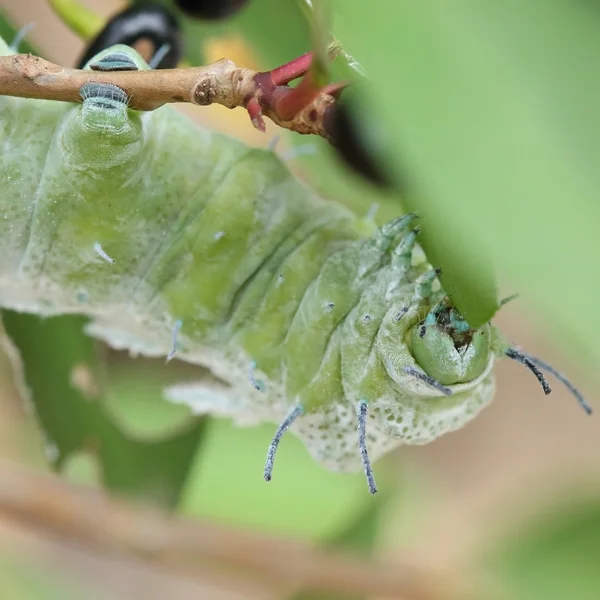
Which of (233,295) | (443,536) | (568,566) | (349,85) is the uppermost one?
(349,85)

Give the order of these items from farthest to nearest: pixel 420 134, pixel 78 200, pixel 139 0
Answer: pixel 139 0 → pixel 78 200 → pixel 420 134

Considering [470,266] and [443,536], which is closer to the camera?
[470,266]

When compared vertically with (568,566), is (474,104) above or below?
above

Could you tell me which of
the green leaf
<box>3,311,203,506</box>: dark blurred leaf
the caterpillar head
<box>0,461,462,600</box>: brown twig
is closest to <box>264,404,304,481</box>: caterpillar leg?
the caterpillar head

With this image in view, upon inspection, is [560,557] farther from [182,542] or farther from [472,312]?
[472,312]

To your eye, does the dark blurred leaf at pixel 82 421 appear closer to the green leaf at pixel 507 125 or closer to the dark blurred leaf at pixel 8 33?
the dark blurred leaf at pixel 8 33

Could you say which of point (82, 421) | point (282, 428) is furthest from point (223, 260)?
point (82, 421)

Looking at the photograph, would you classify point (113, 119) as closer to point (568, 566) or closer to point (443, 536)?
point (568, 566)

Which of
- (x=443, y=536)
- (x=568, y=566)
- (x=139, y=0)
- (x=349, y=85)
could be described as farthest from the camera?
(x=443, y=536)

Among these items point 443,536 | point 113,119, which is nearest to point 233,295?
point 113,119

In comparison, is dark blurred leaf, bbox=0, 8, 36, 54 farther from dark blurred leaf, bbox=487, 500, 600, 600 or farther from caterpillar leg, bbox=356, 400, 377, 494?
dark blurred leaf, bbox=487, 500, 600, 600
